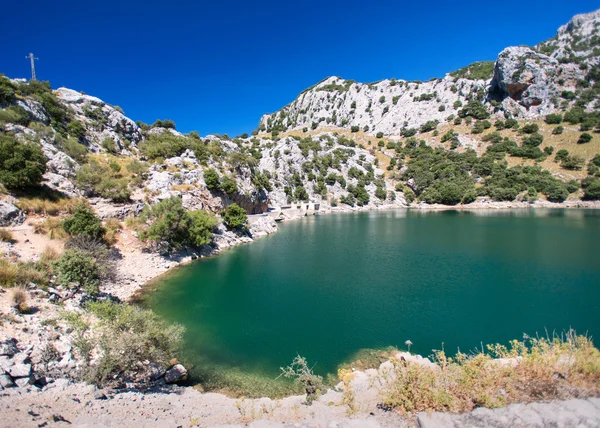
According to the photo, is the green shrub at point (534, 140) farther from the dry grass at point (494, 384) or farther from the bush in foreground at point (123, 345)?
the bush in foreground at point (123, 345)

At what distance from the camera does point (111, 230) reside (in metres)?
32.4

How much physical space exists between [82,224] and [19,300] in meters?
14.1

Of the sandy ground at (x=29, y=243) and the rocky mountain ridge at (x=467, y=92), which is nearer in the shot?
the sandy ground at (x=29, y=243)

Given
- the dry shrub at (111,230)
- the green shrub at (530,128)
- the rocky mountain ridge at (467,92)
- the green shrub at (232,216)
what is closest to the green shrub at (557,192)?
the green shrub at (530,128)

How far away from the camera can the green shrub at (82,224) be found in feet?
89.0

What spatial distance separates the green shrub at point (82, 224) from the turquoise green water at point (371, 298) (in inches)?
356

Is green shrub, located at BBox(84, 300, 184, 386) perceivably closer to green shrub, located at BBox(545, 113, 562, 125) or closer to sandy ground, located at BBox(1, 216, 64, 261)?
sandy ground, located at BBox(1, 216, 64, 261)

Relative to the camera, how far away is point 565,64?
129 m

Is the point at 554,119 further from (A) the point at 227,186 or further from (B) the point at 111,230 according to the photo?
(B) the point at 111,230

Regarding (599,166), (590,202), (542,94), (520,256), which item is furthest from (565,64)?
(520,256)

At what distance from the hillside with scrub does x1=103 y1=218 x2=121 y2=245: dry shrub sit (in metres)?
0.17

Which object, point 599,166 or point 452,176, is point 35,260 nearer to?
point 452,176

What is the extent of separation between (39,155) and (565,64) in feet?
630

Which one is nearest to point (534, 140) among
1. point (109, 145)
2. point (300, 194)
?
point (300, 194)
